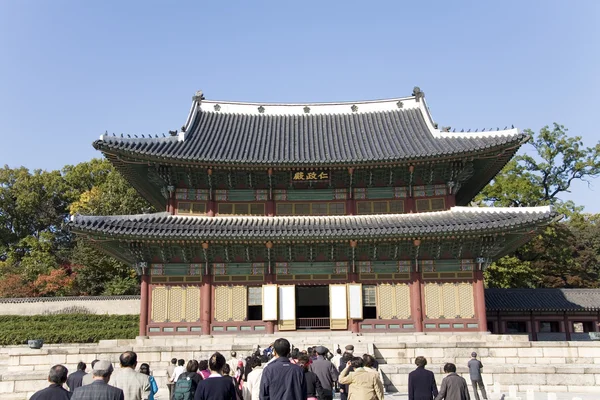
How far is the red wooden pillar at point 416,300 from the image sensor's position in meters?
25.3

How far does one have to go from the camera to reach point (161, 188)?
2820 cm

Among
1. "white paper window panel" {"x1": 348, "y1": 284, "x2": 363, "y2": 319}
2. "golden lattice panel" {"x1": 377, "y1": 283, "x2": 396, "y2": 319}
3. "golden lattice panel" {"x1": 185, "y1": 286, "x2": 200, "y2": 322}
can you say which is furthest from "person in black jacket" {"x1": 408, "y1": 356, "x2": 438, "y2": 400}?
"golden lattice panel" {"x1": 185, "y1": 286, "x2": 200, "y2": 322}

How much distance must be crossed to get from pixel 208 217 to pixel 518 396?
1549cm

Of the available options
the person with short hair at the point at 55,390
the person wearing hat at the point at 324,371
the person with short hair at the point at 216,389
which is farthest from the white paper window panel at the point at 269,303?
the person with short hair at the point at 55,390

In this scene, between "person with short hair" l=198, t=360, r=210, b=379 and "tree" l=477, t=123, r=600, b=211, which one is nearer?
"person with short hair" l=198, t=360, r=210, b=379

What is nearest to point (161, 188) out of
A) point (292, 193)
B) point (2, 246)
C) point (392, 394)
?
point (292, 193)

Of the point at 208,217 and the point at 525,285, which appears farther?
the point at 525,285

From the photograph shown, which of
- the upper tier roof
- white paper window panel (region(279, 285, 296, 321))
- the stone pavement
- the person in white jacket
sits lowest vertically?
the stone pavement

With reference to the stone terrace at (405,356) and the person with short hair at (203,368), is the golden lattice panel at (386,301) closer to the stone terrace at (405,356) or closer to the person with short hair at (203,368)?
the stone terrace at (405,356)

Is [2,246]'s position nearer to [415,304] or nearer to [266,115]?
[266,115]

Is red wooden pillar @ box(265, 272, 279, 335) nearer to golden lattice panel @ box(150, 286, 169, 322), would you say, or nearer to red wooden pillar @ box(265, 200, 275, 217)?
red wooden pillar @ box(265, 200, 275, 217)

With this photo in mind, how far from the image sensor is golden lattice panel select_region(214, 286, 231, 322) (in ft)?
84.5

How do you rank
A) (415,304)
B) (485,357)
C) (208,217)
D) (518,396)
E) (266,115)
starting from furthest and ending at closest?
(266,115), (208,217), (415,304), (485,357), (518,396)

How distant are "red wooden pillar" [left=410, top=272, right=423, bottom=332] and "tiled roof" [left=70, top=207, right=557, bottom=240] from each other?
8.25 ft
